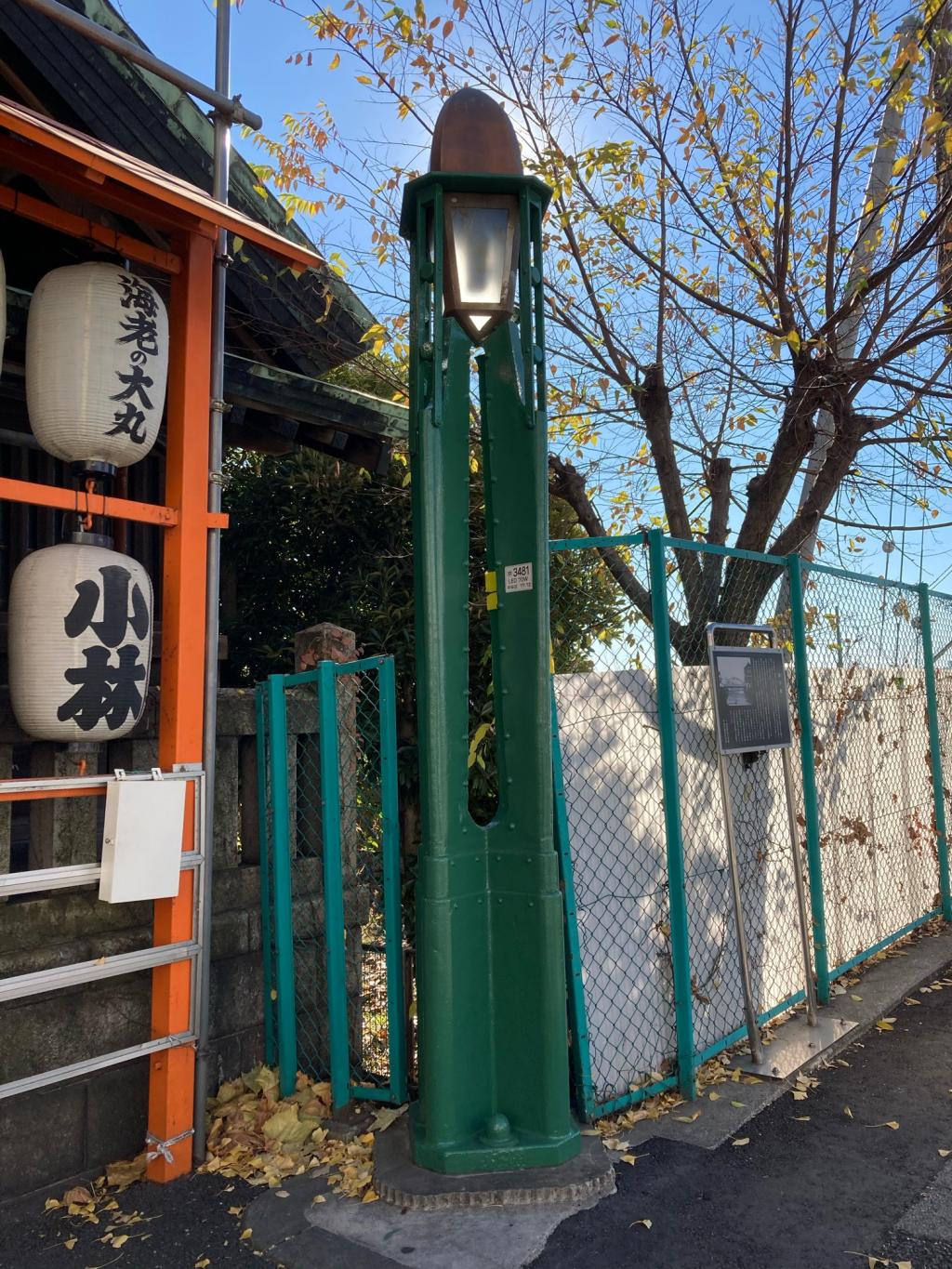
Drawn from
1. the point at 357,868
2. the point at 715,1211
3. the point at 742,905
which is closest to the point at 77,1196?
the point at 357,868

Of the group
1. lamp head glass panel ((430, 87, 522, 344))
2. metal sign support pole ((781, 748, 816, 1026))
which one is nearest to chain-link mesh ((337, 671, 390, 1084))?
lamp head glass panel ((430, 87, 522, 344))

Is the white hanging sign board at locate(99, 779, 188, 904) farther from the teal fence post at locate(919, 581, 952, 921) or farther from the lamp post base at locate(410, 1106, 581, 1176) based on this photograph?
the teal fence post at locate(919, 581, 952, 921)

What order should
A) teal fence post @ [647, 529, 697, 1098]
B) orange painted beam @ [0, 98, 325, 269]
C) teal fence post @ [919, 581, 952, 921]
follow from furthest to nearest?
teal fence post @ [919, 581, 952, 921] < teal fence post @ [647, 529, 697, 1098] < orange painted beam @ [0, 98, 325, 269]

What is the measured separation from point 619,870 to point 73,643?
2.59m

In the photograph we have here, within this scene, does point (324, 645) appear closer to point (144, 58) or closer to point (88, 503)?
point (88, 503)

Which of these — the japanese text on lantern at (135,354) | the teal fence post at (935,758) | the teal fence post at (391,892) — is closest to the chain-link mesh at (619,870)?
the teal fence post at (391,892)

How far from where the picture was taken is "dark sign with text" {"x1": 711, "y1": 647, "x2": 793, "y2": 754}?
454 centimetres

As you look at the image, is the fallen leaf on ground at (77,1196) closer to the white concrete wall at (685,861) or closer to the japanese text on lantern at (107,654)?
the japanese text on lantern at (107,654)

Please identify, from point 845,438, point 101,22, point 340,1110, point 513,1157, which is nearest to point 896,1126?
point 513,1157

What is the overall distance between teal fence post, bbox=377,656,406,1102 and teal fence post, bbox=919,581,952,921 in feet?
17.1

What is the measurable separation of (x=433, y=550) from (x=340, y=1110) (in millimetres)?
2534

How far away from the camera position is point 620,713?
4.41 metres

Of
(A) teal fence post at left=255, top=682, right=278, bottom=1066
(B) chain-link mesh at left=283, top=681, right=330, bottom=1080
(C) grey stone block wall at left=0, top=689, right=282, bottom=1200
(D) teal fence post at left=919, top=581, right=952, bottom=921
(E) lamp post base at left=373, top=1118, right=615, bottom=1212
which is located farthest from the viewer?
(D) teal fence post at left=919, top=581, right=952, bottom=921

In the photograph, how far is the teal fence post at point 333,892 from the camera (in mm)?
4141
